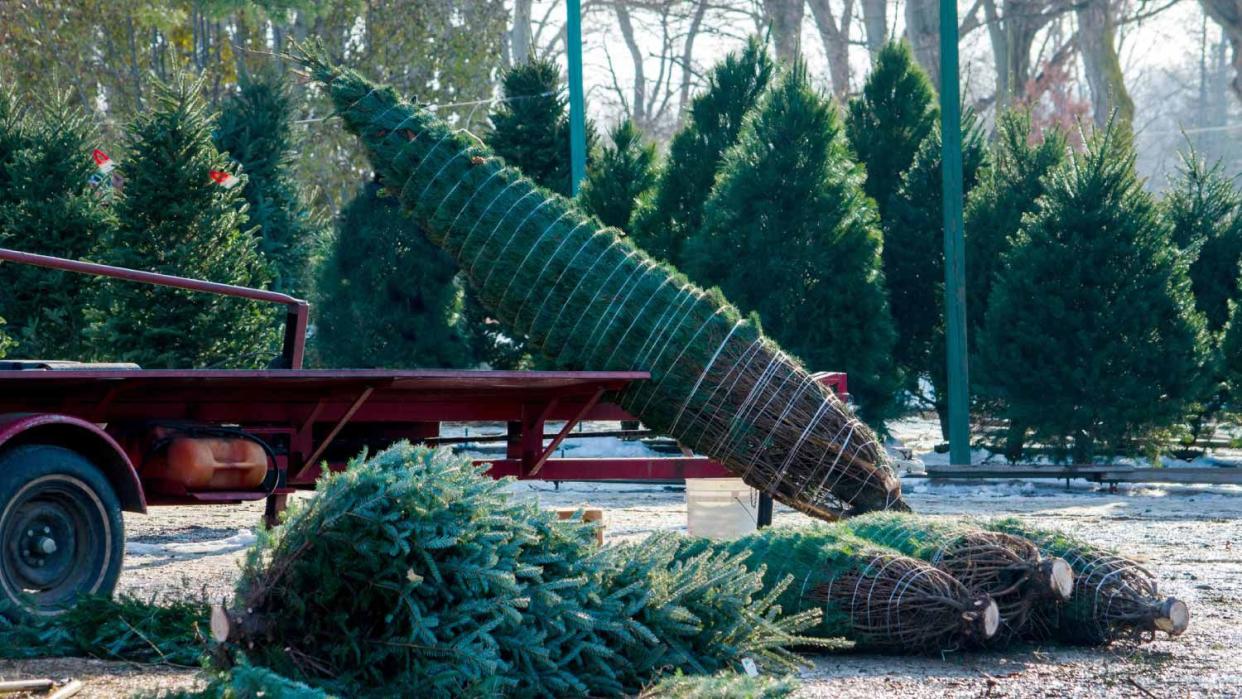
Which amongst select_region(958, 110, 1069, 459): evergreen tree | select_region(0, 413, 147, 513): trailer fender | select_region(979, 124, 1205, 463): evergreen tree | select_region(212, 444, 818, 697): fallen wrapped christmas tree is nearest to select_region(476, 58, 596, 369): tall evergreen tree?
select_region(958, 110, 1069, 459): evergreen tree

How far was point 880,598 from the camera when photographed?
564 centimetres

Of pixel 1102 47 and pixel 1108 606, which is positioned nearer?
pixel 1108 606

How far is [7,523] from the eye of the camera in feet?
17.4

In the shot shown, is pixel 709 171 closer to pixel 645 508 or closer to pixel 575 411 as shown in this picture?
pixel 645 508

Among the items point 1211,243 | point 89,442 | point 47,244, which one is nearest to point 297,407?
point 89,442

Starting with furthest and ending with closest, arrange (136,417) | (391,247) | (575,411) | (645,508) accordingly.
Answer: (391,247), (645,508), (575,411), (136,417)

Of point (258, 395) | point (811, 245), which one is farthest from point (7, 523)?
point (811, 245)

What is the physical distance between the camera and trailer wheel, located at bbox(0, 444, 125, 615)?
207 inches

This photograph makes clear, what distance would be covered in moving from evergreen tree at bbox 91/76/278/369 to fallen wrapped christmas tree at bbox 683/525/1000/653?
6.93 metres

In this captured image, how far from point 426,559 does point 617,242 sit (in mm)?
3554

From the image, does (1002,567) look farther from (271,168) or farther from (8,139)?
(271,168)

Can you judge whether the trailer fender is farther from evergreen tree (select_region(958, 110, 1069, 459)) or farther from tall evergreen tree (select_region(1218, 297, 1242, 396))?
tall evergreen tree (select_region(1218, 297, 1242, 396))

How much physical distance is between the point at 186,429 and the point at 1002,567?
336 centimetres

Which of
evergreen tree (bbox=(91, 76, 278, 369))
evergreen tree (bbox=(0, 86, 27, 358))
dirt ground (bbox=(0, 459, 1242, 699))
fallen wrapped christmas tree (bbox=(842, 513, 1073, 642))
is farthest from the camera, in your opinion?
evergreen tree (bbox=(0, 86, 27, 358))
